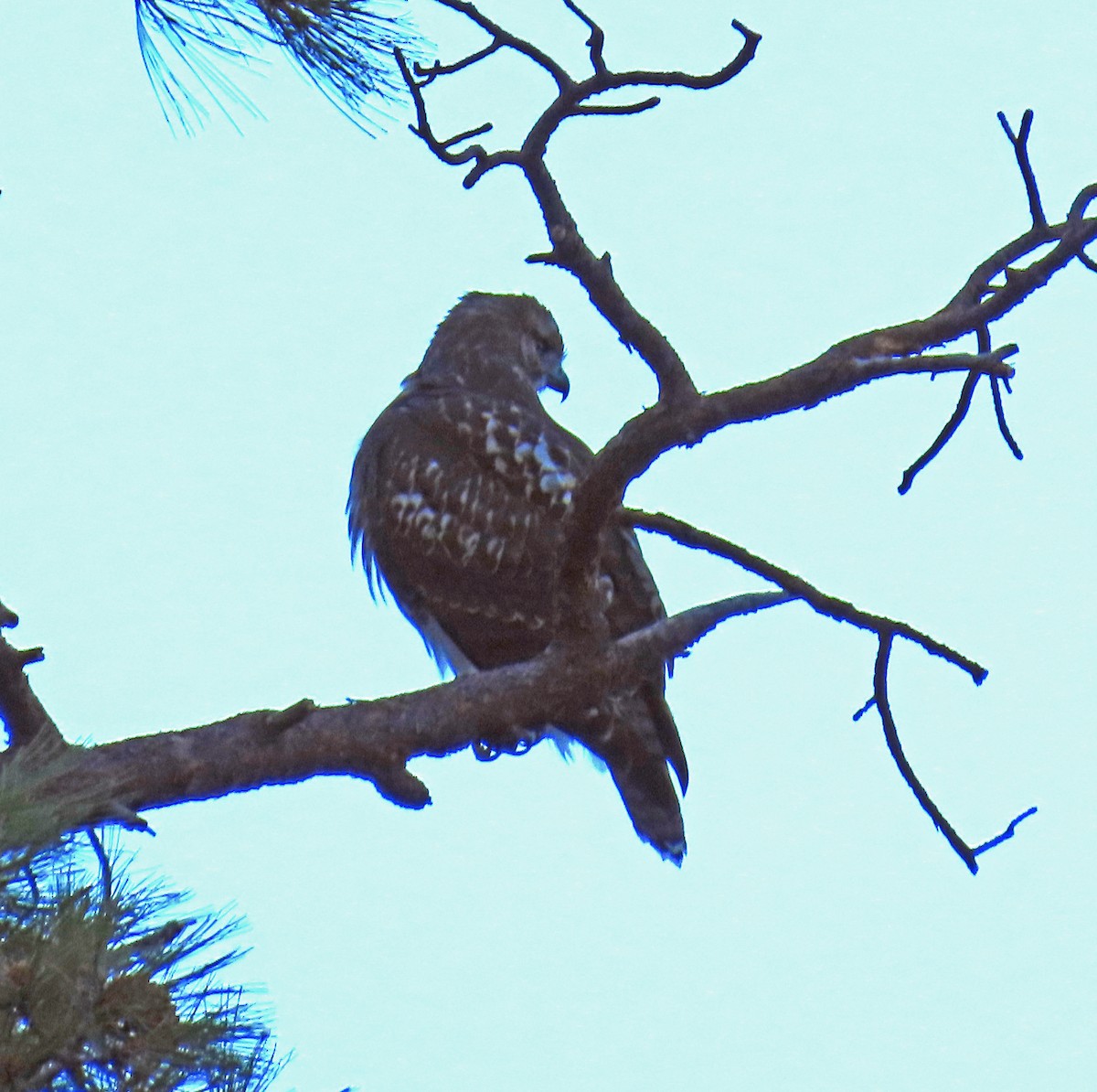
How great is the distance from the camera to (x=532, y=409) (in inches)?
242

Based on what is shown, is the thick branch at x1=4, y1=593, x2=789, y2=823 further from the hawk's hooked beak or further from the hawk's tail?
the hawk's hooked beak

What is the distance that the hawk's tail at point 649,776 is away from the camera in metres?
4.96

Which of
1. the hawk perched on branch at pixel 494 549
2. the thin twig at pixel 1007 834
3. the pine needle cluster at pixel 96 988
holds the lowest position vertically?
the pine needle cluster at pixel 96 988

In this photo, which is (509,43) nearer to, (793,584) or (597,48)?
(597,48)

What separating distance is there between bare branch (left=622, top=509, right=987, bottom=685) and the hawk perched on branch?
50.9 inches

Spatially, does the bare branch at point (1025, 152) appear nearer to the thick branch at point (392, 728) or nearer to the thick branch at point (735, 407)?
the thick branch at point (735, 407)

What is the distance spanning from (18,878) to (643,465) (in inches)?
66.8

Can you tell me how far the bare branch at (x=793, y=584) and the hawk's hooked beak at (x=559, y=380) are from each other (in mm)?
3400

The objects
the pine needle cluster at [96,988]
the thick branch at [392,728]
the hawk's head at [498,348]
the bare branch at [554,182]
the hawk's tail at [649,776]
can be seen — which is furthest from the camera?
the hawk's head at [498,348]

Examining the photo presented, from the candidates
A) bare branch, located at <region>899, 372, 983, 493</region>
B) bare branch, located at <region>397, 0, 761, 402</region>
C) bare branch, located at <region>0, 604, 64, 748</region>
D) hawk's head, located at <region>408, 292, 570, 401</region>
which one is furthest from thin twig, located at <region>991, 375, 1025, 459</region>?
hawk's head, located at <region>408, 292, 570, 401</region>

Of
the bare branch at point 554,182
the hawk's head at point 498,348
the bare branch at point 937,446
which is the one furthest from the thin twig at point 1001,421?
the hawk's head at point 498,348

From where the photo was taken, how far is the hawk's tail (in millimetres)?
4965

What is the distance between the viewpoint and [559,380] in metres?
6.93

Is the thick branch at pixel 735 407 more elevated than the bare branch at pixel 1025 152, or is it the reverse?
the bare branch at pixel 1025 152
